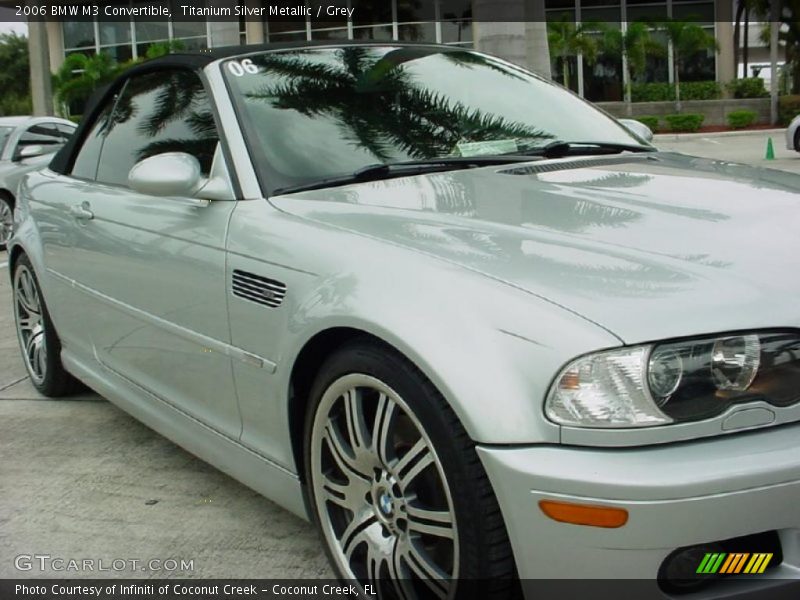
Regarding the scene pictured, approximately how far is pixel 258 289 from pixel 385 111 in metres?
0.95

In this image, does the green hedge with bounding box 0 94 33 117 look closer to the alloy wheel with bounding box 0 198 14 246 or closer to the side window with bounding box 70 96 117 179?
the alloy wheel with bounding box 0 198 14 246

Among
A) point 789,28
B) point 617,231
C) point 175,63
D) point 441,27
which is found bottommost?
point 617,231

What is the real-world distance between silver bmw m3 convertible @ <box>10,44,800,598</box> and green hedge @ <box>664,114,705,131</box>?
86.5 ft

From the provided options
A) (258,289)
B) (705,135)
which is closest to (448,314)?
(258,289)

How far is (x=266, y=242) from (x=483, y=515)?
1065mm

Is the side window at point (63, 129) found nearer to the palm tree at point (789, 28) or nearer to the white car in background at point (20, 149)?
the white car in background at point (20, 149)

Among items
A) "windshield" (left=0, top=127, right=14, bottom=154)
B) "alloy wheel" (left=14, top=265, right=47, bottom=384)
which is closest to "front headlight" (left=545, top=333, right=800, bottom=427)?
"alloy wheel" (left=14, top=265, right=47, bottom=384)

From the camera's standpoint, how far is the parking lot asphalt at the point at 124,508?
292cm

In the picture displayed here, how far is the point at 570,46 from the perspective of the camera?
101 feet

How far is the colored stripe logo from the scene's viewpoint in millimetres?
1892

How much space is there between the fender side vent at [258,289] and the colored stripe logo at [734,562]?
4.02 ft

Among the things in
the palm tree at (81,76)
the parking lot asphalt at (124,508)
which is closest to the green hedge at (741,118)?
the palm tree at (81,76)

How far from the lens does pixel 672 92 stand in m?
31.6

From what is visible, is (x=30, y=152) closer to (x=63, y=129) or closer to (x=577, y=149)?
(x=63, y=129)
